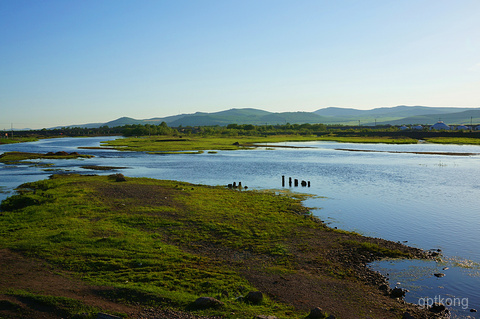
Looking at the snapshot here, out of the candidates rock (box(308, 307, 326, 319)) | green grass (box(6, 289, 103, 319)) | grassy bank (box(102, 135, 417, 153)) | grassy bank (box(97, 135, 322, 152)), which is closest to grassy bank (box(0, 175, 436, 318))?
green grass (box(6, 289, 103, 319))

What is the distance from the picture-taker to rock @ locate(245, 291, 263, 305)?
1300cm

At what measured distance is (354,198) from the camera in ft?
117

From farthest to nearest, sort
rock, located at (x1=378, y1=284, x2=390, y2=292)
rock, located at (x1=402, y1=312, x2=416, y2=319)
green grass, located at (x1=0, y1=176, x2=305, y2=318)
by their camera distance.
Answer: rock, located at (x1=378, y1=284, x2=390, y2=292) → green grass, located at (x1=0, y1=176, x2=305, y2=318) → rock, located at (x1=402, y1=312, x2=416, y2=319)

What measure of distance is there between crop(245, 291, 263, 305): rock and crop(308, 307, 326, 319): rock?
193 cm

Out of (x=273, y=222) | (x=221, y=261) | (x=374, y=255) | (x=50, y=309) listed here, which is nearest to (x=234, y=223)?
(x=273, y=222)

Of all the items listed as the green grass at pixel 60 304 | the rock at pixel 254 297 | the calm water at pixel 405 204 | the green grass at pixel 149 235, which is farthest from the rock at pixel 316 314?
the green grass at pixel 60 304

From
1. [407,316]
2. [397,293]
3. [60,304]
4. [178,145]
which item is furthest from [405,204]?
[178,145]

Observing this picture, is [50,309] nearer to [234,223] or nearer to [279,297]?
[279,297]

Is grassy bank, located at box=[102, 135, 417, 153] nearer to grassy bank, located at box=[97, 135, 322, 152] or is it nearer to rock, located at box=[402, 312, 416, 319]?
grassy bank, located at box=[97, 135, 322, 152]

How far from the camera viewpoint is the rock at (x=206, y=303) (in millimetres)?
12297

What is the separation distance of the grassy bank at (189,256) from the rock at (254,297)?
0.68ft

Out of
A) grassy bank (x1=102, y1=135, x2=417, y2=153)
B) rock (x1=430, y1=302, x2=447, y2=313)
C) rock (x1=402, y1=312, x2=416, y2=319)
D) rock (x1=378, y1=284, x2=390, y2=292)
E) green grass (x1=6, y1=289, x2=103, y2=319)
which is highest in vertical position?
grassy bank (x1=102, y1=135, x2=417, y2=153)

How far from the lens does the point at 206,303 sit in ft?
40.5

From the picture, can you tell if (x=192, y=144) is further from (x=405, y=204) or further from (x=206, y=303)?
(x=206, y=303)
